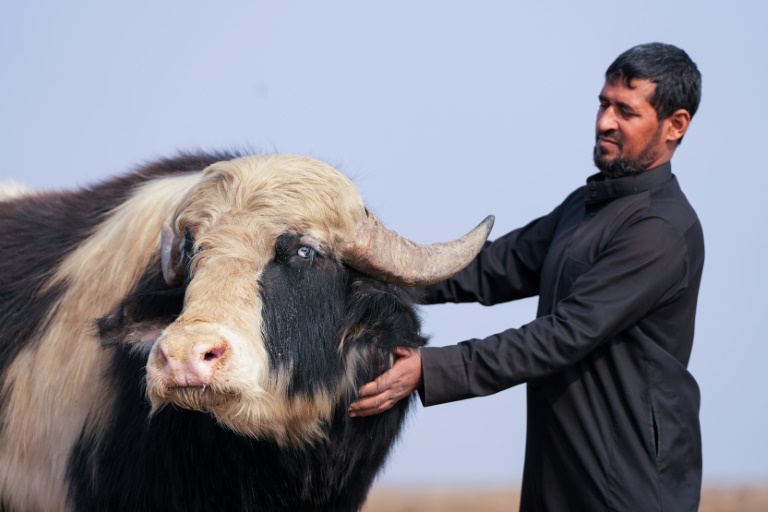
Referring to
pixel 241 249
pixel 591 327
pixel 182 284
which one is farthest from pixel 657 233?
pixel 182 284

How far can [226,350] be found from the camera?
4.37 meters

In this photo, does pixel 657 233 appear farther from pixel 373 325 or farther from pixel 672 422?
pixel 373 325

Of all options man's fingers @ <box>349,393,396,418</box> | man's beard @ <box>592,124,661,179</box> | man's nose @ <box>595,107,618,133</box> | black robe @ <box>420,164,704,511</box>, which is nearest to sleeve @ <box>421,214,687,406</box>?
black robe @ <box>420,164,704,511</box>

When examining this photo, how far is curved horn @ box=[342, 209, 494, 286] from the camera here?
16.9ft

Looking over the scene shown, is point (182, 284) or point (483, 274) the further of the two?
point (483, 274)

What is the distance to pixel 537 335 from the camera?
4938mm

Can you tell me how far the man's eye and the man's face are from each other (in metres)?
1.52

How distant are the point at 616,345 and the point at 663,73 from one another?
1313 millimetres

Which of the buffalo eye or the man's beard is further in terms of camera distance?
the man's beard

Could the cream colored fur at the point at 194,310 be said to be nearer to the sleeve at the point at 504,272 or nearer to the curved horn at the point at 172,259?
the curved horn at the point at 172,259

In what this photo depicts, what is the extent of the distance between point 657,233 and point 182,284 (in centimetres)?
220

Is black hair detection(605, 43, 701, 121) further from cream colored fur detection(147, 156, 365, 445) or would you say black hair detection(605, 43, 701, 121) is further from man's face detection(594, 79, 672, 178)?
cream colored fur detection(147, 156, 365, 445)

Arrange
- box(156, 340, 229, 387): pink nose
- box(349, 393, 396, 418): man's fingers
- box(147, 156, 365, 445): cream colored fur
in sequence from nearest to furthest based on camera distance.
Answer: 1. box(156, 340, 229, 387): pink nose
2. box(147, 156, 365, 445): cream colored fur
3. box(349, 393, 396, 418): man's fingers

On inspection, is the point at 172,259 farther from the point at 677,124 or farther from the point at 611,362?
the point at 677,124
